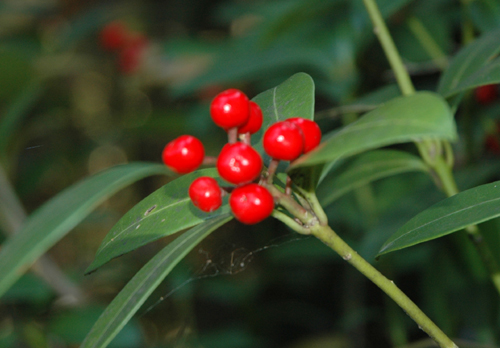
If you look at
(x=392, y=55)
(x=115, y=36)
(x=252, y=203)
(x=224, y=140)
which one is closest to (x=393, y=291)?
(x=252, y=203)

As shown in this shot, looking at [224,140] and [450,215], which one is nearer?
[450,215]

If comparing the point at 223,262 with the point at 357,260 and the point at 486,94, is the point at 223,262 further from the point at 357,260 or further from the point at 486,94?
the point at 486,94

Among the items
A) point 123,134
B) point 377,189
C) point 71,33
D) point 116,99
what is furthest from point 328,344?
A: point 116,99

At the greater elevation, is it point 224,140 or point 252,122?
point 224,140

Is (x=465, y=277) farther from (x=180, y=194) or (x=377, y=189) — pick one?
(x=180, y=194)

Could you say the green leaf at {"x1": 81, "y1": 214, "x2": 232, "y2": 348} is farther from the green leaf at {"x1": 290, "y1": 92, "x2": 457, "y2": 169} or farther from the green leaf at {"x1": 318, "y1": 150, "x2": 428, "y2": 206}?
the green leaf at {"x1": 318, "y1": 150, "x2": 428, "y2": 206}

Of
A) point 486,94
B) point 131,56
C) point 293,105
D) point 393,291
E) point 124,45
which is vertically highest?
point 124,45

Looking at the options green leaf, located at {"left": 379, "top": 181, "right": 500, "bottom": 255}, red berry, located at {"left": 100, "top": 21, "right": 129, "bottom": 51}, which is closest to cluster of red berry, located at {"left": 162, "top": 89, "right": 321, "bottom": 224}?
green leaf, located at {"left": 379, "top": 181, "right": 500, "bottom": 255}
